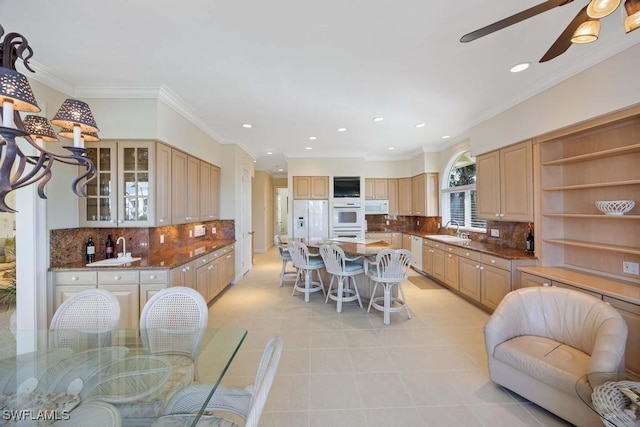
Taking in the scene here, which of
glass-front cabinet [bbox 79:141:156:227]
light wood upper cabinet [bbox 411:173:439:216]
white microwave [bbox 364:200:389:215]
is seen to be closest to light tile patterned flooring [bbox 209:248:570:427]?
glass-front cabinet [bbox 79:141:156:227]

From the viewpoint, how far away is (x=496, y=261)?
338 cm

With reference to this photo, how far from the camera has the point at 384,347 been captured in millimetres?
2832

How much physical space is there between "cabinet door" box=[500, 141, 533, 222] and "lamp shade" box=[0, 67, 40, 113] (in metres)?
4.36

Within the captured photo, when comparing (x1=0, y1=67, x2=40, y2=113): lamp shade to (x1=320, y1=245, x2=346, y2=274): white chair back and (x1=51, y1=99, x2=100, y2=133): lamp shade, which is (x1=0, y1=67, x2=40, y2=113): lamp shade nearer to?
(x1=51, y1=99, x2=100, y2=133): lamp shade

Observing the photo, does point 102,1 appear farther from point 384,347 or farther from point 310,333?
point 384,347

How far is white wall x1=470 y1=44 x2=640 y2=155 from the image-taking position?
2.16 metres

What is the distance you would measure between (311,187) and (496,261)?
401 centimetres

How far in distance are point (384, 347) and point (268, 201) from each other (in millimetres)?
7668

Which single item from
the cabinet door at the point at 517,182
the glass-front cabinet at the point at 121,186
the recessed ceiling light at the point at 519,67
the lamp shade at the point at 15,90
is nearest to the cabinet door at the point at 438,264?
the cabinet door at the point at 517,182

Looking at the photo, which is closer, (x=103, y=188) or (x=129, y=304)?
(x=129, y=304)

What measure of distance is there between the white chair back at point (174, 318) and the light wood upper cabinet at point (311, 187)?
176 inches

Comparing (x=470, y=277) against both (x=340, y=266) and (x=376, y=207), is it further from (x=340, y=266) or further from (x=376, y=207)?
(x=376, y=207)

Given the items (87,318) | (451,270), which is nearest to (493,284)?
(451,270)

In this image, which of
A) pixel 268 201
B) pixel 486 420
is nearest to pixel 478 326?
pixel 486 420
